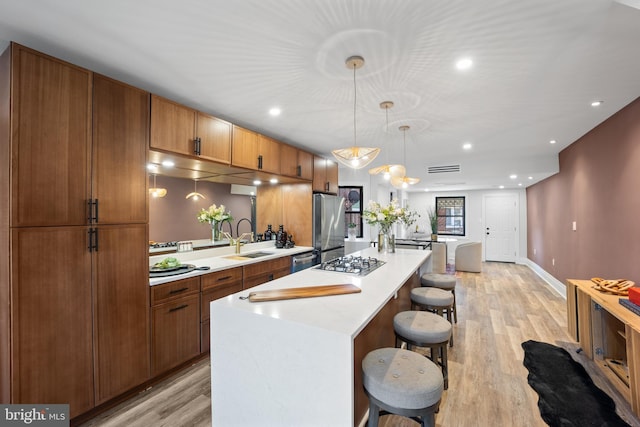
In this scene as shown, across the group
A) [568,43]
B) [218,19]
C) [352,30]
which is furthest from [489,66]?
[218,19]

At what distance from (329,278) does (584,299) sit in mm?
2663

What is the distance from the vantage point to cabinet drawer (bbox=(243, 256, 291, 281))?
9.88 ft

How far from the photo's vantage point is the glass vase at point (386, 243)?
11.2 ft

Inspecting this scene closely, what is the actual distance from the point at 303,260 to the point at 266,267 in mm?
726

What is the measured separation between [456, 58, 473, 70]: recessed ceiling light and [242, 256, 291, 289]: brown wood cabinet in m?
2.70

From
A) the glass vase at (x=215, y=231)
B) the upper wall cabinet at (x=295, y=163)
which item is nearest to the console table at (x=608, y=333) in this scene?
the upper wall cabinet at (x=295, y=163)

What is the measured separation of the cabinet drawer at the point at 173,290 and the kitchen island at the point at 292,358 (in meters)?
0.96

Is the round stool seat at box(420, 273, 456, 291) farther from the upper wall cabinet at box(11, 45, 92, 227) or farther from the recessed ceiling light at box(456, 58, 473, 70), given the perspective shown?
the upper wall cabinet at box(11, 45, 92, 227)

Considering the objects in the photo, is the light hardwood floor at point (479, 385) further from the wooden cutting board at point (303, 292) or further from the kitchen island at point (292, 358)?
the wooden cutting board at point (303, 292)

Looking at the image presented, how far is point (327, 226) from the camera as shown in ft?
14.4

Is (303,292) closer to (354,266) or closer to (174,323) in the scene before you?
(354,266)

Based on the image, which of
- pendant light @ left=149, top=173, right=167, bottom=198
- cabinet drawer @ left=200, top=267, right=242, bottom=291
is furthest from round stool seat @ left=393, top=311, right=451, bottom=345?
pendant light @ left=149, top=173, right=167, bottom=198

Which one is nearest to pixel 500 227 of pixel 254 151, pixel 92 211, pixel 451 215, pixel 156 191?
pixel 451 215

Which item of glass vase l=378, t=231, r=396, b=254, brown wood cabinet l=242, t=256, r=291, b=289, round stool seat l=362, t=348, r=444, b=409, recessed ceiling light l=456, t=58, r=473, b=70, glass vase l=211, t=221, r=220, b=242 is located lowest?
round stool seat l=362, t=348, r=444, b=409
